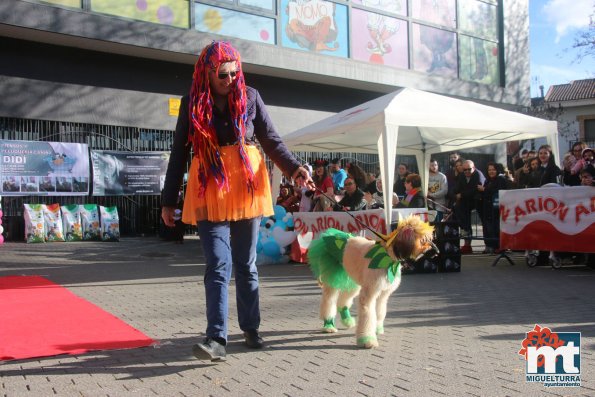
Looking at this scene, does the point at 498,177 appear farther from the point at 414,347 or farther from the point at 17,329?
the point at 17,329

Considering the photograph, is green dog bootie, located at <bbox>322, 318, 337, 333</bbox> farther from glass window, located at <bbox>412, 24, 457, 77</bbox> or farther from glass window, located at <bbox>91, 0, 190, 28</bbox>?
glass window, located at <bbox>412, 24, 457, 77</bbox>

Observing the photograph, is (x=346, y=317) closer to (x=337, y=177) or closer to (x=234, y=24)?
(x=337, y=177)

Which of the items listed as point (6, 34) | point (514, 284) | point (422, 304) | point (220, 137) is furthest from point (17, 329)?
point (6, 34)

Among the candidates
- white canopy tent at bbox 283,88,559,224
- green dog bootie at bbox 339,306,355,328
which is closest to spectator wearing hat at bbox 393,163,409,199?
white canopy tent at bbox 283,88,559,224

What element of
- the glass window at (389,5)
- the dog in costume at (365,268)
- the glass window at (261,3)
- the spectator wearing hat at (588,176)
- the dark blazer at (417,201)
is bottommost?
the dog in costume at (365,268)

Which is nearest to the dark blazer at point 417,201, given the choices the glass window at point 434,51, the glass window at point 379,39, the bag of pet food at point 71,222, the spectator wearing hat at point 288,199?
the spectator wearing hat at point 288,199

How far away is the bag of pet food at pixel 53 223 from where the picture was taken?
43.8 feet

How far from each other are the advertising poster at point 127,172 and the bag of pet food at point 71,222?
2.26ft

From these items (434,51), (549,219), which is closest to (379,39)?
(434,51)

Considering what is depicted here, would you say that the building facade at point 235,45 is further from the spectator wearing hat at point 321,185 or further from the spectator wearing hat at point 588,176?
the spectator wearing hat at point 588,176

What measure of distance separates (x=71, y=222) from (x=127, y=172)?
1843mm

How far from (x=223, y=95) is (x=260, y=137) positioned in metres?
0.45

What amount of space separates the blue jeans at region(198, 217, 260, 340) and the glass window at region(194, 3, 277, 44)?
1167 centimetres

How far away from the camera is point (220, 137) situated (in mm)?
4121
